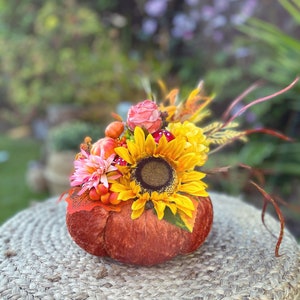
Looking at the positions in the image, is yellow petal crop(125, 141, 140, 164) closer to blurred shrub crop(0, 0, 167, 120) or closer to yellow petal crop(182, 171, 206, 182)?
yellow petal crop(182, 171, 206, 182)

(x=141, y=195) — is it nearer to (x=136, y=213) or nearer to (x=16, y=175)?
(x=136, y=213)

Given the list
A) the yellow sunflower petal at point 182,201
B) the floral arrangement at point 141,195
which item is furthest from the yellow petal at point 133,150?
the yellow sunflower petal at point 182,201

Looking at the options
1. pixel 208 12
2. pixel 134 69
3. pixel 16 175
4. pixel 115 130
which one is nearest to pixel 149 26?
pixel 134 69

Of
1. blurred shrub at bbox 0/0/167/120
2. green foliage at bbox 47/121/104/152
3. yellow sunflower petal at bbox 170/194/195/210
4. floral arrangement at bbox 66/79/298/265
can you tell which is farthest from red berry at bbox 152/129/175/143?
blurred shrub at bbox 0/0/167/120

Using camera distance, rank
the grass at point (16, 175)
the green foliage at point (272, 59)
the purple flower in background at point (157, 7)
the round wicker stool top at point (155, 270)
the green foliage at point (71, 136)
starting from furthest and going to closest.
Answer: the purple flower in background at point (157, 7)
the grass at point (16, 175)
the green foliage at point (71, 136)
the green foliage at point (272, 59)
the round wicker stool top at point (155, 270)

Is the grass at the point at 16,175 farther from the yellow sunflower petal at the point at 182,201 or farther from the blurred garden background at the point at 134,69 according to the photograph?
the yellow sunflower petal at the point at 182,201
